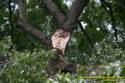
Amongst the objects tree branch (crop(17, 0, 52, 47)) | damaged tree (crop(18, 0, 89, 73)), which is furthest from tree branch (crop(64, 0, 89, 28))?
tree branch (crop(17, 0, 52, 47))

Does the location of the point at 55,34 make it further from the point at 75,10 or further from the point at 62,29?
the point at 75,10

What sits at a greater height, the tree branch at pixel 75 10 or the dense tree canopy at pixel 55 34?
the tree branch at pixel 75 10

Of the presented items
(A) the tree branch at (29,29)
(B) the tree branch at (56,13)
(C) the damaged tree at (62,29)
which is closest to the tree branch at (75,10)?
(C) the damaged tree at (62,29)

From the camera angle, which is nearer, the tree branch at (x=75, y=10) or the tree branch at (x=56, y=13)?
the tree branch at (x=75, y=10)

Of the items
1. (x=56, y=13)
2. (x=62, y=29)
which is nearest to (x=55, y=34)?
(x=62, y=29)

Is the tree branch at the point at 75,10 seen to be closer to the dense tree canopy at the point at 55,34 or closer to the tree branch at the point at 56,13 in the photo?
the dense tree canopy at the point at 55,34

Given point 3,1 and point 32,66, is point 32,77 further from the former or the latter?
point 3,1

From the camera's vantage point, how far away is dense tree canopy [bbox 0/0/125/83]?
13.6 feet

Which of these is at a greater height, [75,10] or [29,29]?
[75,10]

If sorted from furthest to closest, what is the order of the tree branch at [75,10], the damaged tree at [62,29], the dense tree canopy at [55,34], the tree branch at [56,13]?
the tree branch at [56,13] < the tree branch at [75,10] < the damaged tree at [62,29] < the dense tree canopy at [55,34]

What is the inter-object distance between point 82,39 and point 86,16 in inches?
35.7

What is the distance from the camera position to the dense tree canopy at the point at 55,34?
4156 mm

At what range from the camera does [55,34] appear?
7098 millimetres

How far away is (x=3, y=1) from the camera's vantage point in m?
9.62
